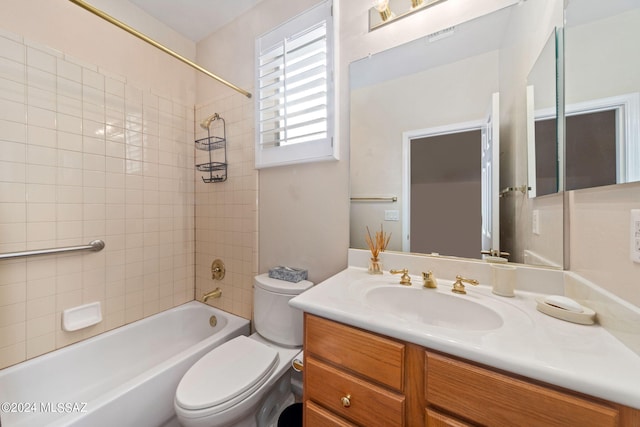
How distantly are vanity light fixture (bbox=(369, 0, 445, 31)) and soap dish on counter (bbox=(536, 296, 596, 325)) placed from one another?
50.2 inches

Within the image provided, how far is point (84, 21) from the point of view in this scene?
141 centimetres

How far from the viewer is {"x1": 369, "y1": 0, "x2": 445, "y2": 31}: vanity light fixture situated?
1.06 meters

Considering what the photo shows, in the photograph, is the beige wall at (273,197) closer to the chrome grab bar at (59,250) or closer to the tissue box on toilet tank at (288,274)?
the tissue box on toilet tank at (288,274)

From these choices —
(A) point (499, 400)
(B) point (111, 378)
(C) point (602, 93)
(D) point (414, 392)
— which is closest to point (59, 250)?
(B) point (111, 378)

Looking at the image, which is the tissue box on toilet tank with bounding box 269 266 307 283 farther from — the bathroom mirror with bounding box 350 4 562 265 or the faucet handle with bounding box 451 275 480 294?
the faucet handle with bounding box 451 275 480 294

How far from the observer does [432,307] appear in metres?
0.92

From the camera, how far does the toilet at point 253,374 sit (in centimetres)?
91

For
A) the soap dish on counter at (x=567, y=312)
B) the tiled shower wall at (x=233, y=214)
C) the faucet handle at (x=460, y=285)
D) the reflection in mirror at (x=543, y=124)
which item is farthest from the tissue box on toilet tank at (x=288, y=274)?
the reflection in mirror at (x=543, y=124)

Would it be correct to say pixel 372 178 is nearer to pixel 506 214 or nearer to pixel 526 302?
pixel 506 214

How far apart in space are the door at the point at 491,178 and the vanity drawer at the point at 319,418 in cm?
85

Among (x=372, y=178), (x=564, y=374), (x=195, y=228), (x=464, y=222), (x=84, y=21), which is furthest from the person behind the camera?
(x=195, y=228)

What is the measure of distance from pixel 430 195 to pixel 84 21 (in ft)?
7.43

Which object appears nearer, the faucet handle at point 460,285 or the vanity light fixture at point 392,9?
the faucet handle at point 460,285

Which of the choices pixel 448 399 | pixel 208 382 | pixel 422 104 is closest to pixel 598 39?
pixel 422 104
